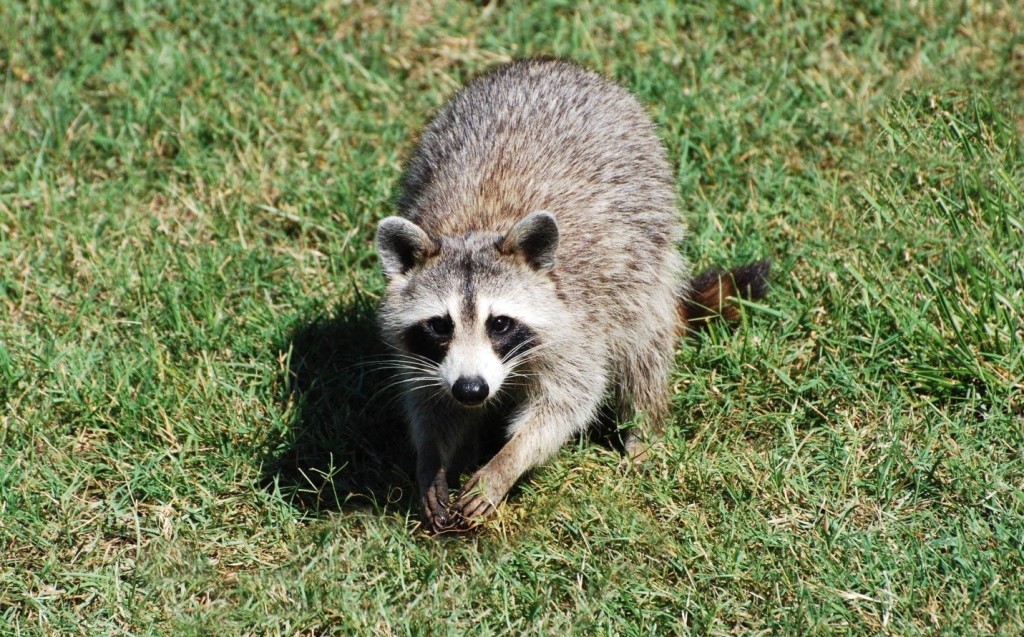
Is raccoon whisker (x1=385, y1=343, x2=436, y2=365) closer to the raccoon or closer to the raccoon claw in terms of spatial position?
the raccoon

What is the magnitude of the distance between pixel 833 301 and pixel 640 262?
2.66 ft

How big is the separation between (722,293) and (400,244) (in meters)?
1.33

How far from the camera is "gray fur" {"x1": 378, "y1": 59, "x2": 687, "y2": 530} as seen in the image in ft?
13.2

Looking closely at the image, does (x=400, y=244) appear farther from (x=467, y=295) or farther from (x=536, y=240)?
(x=536, y=240)

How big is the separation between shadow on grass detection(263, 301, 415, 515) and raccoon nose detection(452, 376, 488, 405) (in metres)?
0.62

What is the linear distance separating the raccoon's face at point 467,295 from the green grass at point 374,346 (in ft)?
1.77

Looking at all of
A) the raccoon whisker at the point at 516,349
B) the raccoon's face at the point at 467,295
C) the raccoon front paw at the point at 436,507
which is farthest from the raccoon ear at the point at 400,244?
the raccoon front paw at the point at 436,507

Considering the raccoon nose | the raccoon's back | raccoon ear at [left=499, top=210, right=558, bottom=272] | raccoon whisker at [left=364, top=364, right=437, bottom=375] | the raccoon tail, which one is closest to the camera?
the raccoon nose

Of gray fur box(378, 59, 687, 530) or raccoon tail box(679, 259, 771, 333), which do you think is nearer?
gray fur box(378, 59, 687, 530)

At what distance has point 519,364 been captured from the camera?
4.15 meters

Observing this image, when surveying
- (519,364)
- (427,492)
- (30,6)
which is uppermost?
(30,6)

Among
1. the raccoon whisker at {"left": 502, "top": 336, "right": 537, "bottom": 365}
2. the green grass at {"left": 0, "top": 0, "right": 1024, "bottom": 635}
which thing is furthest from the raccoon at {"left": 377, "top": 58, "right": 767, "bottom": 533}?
the green grass at {"left": 0, "top": 0, "right": 1024, "bottom": 635}

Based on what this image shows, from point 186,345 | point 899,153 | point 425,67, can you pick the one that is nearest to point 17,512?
point 186,345

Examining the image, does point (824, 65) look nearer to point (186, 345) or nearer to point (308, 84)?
point (308, 84)
